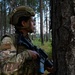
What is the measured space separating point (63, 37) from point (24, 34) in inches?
32.1

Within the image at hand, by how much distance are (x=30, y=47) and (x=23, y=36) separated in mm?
130

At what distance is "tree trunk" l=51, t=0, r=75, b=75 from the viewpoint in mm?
1728

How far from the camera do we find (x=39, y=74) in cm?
241

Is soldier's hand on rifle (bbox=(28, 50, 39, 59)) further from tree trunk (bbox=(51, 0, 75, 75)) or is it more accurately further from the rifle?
tree trunk (bbox=(51, 0, 75, 75))

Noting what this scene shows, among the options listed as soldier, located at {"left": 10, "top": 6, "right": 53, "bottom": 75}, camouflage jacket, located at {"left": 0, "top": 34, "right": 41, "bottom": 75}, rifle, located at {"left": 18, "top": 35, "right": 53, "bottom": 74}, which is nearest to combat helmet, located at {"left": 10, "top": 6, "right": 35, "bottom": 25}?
soldier, located at {"left": 10, "top": 6, "right": 53, "bottom": 75}

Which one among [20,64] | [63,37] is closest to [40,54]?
[20,64]

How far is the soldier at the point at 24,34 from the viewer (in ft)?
7.57

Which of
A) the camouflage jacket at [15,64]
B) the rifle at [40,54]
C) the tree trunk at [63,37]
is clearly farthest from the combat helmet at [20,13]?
the tree trunk at [63,37]

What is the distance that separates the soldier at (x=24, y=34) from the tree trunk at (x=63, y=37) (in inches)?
19.0

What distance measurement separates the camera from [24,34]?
2.53m

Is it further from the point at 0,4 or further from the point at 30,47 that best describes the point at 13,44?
the point at 0,4

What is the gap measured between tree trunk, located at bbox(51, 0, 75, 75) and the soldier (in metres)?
0.48

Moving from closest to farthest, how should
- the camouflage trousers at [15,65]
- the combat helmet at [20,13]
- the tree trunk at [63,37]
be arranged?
the tree trunk at [63,37], the camouflage trousers at [15,65], the combat helmet at [20,13]

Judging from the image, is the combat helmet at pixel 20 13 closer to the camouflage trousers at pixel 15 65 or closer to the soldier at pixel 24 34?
the soldier at pixel 24 34
